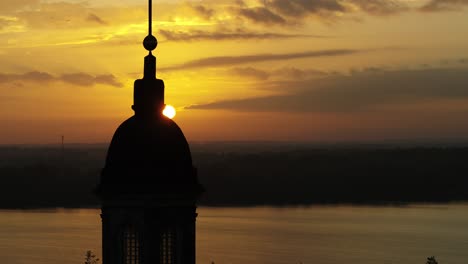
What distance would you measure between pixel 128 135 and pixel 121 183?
54 cm

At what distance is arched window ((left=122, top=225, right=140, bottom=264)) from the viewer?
10.4 metres

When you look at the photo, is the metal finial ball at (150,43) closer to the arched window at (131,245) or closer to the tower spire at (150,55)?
the tower spire at (150,55)

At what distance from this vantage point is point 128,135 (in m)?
10.6

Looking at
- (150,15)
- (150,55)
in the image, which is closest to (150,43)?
(150,55)

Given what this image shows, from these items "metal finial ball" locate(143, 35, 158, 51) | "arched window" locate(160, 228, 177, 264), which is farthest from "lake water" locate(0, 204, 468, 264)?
"arched window" locate(160, 228, 177, 264)

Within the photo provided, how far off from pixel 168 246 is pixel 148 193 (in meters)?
0.62

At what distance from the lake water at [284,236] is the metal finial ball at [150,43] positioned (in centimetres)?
5435

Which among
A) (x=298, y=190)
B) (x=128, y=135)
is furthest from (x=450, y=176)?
(x=128, y=135)

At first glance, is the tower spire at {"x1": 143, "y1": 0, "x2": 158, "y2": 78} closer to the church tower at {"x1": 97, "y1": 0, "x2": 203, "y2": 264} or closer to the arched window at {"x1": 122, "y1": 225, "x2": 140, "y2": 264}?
the church tower at {"x1": 97, "y1": 0, "x2": 203, "y2": 264}

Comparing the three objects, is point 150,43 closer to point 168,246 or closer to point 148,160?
point 148,160

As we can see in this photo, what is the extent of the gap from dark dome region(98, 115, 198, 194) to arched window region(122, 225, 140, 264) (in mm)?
453

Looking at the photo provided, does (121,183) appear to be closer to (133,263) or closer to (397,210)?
(133,263)

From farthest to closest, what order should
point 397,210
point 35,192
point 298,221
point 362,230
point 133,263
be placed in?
1. point 35,192
2. point 397,210
3. point 298,221
4. point 362,230
5. point 133,263

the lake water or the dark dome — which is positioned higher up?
the lake water
